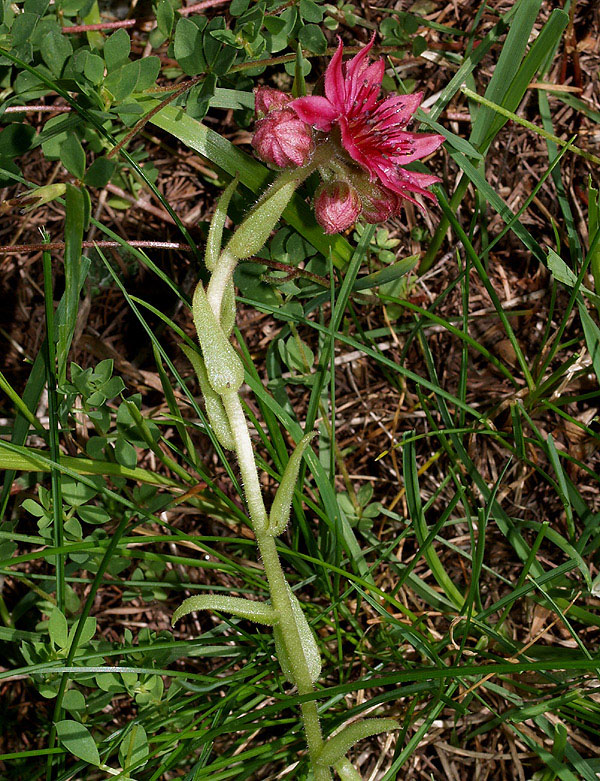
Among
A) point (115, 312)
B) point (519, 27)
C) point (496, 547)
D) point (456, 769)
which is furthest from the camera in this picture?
point (115, 312)

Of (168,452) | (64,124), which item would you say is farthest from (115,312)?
(64,124)

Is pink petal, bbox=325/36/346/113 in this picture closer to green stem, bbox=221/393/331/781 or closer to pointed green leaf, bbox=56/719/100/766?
green stem, bbox=221/393/331/781

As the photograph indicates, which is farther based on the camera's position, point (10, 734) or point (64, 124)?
point (10, 734)

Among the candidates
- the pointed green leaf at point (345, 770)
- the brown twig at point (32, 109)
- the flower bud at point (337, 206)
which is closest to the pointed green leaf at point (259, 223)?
the flower bud at point (337, 206)

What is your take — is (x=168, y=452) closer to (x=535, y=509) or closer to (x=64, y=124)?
(x=64, y=124)

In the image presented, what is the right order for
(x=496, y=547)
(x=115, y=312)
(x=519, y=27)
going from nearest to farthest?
(x=519, y=27), (x=496, y=547), (x=115, y=312)

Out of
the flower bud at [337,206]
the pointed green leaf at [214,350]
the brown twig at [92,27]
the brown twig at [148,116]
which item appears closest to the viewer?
the pointed green leaf at [214,350]

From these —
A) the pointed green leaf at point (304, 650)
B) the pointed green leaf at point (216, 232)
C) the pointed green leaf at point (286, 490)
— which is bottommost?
the pointed green leaf at point (304, 650)

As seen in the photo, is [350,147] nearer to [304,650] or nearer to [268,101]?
[268,101]

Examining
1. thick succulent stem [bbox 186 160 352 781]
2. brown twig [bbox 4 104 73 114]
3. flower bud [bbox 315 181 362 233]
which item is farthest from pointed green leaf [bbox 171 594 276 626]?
brown twig [bbox 4 104 73 114]

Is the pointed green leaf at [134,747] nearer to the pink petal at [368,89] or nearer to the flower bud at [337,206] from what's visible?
the flower bud at [337,206]
